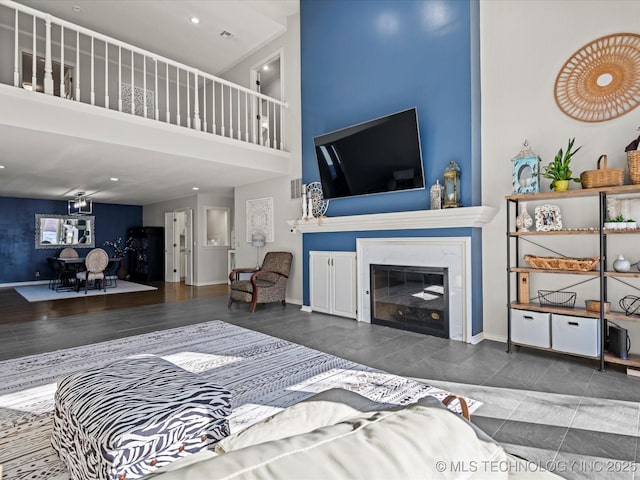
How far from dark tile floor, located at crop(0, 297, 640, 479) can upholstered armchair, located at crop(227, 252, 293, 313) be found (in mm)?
264

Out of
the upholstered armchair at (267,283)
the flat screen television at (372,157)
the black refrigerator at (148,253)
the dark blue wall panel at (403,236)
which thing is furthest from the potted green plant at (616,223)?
the black refrigerator at (148,253)

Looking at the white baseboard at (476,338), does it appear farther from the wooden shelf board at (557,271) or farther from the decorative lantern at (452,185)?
the decorative lantern at (452,185)

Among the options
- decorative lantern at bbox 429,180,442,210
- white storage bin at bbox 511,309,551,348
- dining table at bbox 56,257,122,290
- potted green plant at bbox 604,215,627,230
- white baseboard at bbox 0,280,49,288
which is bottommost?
white baseboard at bbox 0,280,49,288

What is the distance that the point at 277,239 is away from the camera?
656 cm

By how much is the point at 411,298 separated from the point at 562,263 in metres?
1.66

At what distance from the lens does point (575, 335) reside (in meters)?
3.08

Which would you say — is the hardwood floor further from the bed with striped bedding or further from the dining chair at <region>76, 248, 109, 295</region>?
the bed with striped bedding

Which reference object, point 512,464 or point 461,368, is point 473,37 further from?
point 512,464

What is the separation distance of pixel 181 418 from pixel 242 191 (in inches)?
248

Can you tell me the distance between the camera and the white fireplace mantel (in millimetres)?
3781

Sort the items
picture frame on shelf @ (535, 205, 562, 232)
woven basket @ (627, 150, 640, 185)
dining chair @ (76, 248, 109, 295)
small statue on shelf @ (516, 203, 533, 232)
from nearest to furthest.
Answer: woven basket @ (627, 150, 640, 185) < picture frame on shelf @ (535, 205, 562, 232) < small statue on shelf @ (516, 203, 533, 232) < dining chair @ (76, 248, 109, 295)

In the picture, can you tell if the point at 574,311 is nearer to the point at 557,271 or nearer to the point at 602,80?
the point at 557,271

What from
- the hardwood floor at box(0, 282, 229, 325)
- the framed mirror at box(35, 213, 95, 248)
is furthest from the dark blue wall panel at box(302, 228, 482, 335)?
the framed mirror at box(35, 213, 95, 248)

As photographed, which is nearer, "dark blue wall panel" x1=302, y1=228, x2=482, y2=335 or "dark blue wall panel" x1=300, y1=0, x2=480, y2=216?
"dark blue wall panel" x1=302, y1=228, x2=482, y2=335
